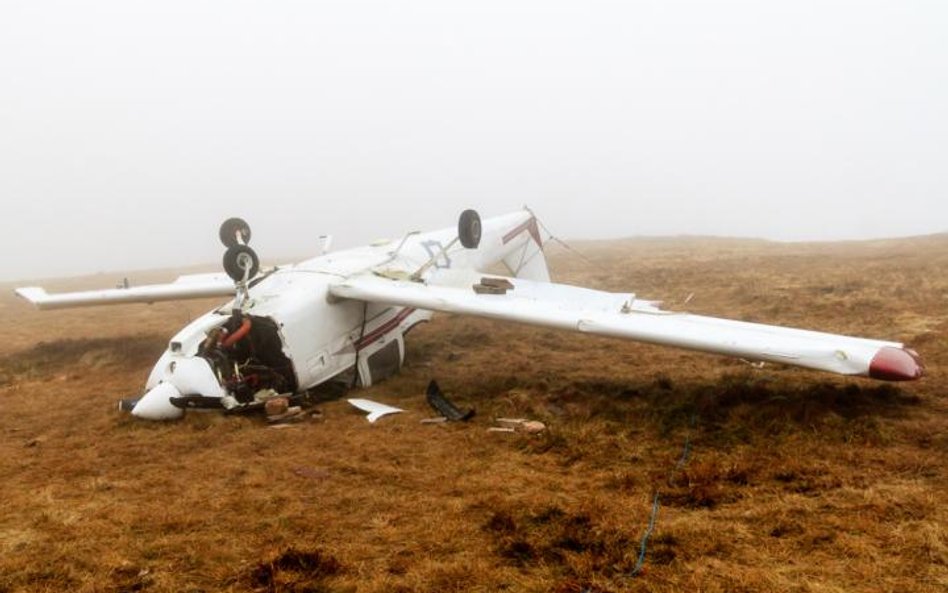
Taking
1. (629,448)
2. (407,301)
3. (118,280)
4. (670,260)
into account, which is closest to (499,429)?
(629,448)

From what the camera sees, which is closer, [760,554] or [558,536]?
[760,554]

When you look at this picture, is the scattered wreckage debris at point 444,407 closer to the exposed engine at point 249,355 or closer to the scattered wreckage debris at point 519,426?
the scattered wreckage debris at point 519,426

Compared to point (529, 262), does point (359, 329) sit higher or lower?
lower

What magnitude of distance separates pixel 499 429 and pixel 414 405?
192 centimetres

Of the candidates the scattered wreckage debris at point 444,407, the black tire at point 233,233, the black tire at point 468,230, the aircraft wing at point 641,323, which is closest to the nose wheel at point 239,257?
the black tire at point 233,233

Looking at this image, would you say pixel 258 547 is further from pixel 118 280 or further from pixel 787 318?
pixel 118 280

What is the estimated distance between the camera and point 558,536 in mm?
5477

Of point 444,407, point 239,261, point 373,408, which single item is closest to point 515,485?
point 444,407

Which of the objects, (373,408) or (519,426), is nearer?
(519,426)

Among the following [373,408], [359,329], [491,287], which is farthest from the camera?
[359,329]

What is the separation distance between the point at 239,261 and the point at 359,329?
223 cm

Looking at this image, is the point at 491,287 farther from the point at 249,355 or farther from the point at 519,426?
the point at 249,355

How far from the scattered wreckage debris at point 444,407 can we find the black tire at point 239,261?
3582 millimetres

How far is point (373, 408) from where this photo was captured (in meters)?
9.82
